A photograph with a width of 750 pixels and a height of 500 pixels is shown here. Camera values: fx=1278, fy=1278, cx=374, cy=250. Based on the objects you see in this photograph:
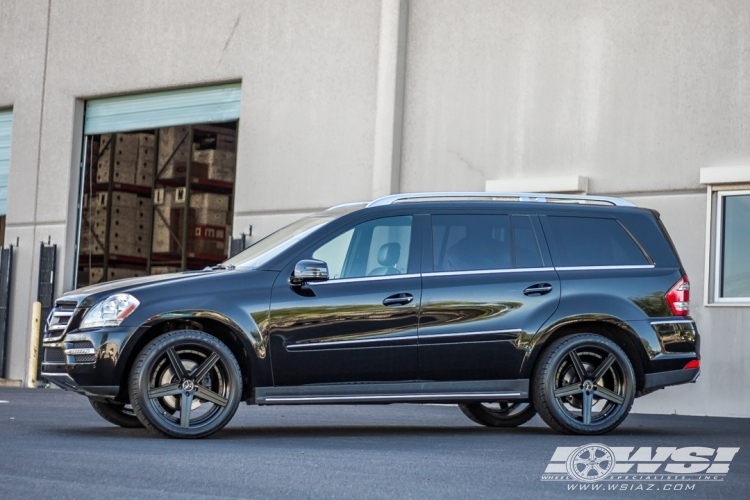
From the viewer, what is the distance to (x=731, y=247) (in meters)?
14.2

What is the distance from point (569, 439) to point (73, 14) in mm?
14613

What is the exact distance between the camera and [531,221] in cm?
977

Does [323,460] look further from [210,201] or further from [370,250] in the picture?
[210,201]

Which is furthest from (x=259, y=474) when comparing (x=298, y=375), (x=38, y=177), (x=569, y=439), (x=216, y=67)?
(x=38, y=177)

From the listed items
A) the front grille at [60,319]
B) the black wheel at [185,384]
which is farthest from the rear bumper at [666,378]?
the front grille at [60,319]

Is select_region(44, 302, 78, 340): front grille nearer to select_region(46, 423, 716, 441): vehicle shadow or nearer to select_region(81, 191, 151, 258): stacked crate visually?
select_region(46, 423, 716, 441): vehicle shadow

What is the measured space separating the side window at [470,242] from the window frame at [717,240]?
17.4 ft

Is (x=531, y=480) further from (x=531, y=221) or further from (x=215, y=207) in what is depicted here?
(x=215, y=207)

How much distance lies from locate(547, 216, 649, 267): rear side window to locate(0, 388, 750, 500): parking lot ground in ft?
4.37

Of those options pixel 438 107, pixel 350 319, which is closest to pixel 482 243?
pixel 350 319

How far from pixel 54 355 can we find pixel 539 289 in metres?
3.52

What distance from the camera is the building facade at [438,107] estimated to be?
14281mm

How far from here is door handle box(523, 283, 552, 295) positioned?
9422 mm

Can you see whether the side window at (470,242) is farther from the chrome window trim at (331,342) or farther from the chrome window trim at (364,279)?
the chrome window trim at (331,342)
